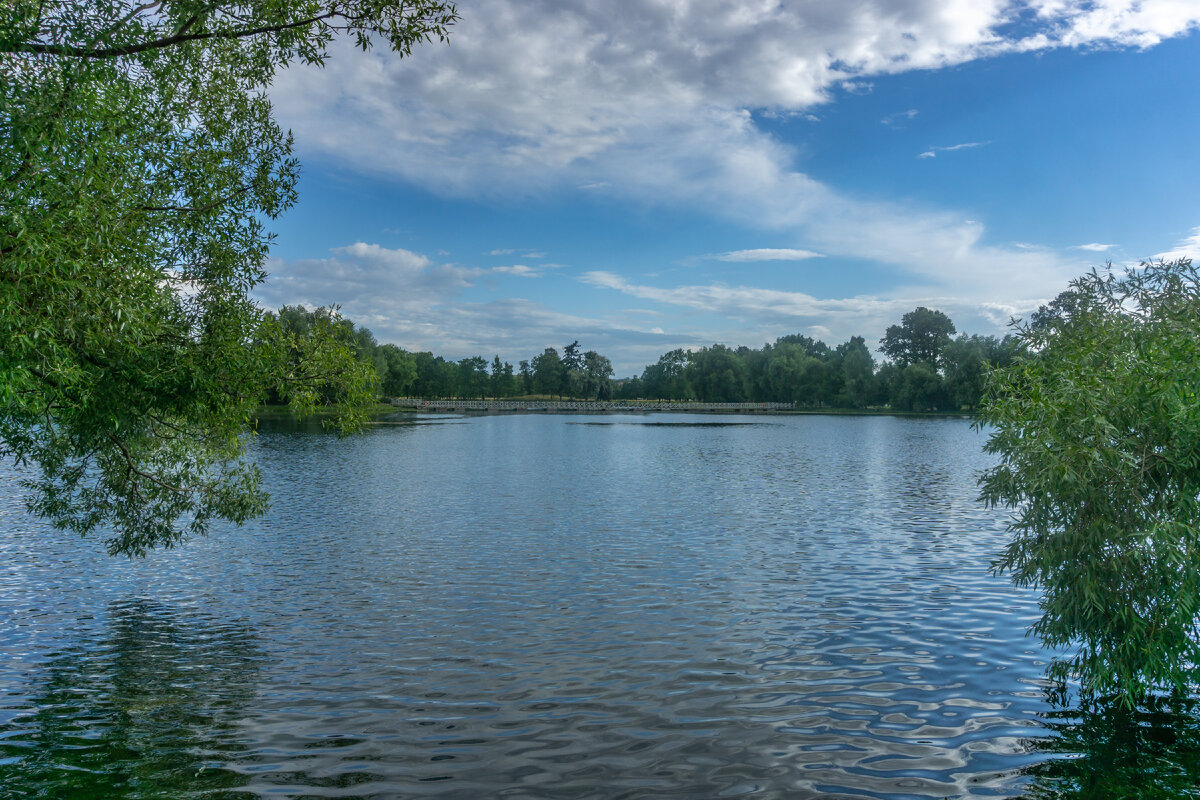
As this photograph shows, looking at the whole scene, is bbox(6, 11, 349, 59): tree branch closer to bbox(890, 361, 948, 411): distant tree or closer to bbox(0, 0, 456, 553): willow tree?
bbox(0, 0, 456, 553): willow tree

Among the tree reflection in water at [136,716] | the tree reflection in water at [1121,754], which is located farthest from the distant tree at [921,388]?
the tree reflection in water at [136,716]

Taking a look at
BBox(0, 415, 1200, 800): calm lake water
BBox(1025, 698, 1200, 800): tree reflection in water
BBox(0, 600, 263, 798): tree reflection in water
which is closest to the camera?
BBox(1025, 698, 1200, 800): tree reflection in water

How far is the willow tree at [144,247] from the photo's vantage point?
10570 millimetres

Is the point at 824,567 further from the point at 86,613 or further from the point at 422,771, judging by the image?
the point at 86,613

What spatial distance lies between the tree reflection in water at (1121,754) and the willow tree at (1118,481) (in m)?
0.49

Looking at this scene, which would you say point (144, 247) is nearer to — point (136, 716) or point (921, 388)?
A: point (136, 716)

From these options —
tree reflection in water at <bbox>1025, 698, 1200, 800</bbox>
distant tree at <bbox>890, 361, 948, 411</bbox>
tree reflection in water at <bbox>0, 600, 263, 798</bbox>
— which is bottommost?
tree reflection in water at <bbox>0, 600, 263, 798</bbox>

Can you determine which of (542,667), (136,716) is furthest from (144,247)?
(542,667)

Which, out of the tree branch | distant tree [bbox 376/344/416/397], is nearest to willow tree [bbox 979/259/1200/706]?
the tree branch

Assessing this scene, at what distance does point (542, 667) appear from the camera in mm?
13148

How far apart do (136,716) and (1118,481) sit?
51.4ft

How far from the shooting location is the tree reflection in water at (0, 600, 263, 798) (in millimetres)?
9125

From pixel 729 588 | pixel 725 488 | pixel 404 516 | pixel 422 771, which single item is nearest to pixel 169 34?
pixel 422 771

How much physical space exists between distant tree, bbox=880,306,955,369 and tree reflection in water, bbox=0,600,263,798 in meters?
174
